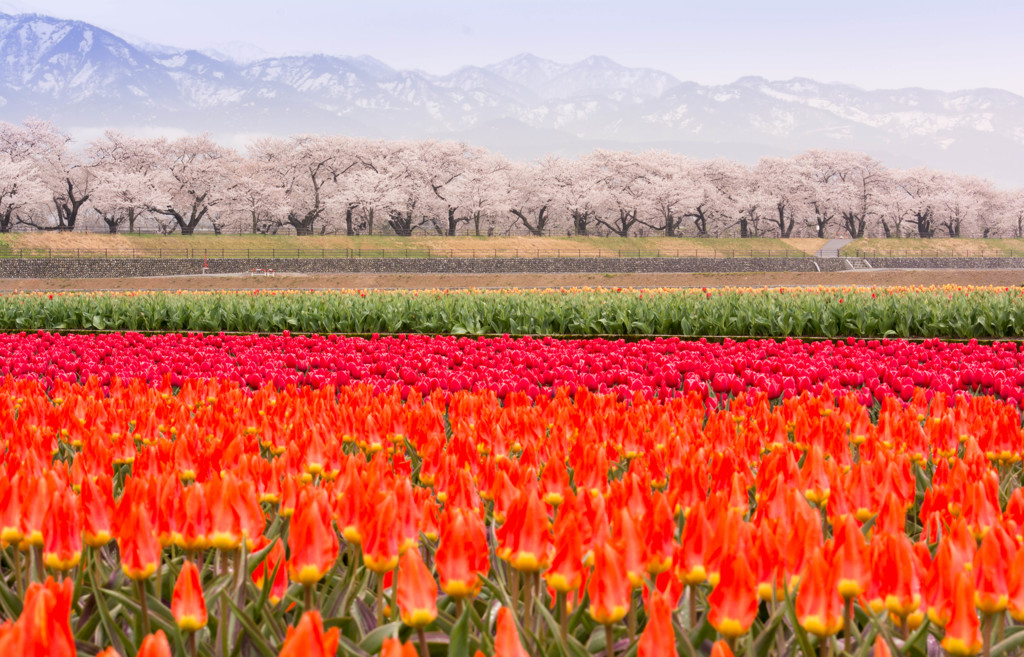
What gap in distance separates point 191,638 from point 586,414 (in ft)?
8.63

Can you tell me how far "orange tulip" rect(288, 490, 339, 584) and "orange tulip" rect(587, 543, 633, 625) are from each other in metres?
0.63

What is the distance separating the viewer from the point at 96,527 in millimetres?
2137

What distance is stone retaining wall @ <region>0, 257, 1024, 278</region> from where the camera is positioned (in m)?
45.3

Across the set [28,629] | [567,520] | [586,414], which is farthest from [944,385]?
[28,629]

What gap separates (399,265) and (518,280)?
11411 mm

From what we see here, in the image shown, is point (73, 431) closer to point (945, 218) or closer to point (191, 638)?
point (191, 638)

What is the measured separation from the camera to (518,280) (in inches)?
1781

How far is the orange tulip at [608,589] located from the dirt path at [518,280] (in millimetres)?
38707

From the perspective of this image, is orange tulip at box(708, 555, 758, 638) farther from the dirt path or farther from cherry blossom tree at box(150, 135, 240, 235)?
cherry blossom tree at box(150, 135, 240, 235)

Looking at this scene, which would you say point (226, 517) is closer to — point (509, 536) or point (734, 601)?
point (509, 536)

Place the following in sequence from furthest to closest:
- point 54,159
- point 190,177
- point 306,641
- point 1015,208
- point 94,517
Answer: point 1015,208 < point 190,177 < point 54,159 < point 94,517 < point 306,641

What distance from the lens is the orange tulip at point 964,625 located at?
1518 millimetres

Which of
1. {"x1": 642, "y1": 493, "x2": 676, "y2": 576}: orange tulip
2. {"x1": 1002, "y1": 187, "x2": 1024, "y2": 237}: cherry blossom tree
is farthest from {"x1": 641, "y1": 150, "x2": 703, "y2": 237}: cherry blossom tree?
{"x1": 642, "y1": 493, "x2": 676, "y2": 576}: orange tulip

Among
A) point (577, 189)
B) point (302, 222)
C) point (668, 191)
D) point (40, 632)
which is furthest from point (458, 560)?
point (668, 191)
